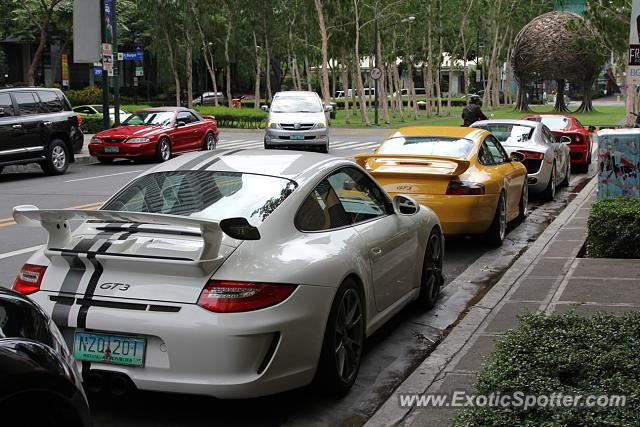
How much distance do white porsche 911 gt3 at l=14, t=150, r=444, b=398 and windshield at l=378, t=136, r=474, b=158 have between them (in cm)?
532

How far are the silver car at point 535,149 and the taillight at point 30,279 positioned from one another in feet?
36.7

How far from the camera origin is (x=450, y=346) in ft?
21.6

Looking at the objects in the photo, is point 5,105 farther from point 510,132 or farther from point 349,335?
point 349,335

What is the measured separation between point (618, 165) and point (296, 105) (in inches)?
707

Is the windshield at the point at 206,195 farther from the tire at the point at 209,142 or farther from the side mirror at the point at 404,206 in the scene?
the tire at the point at 209,142

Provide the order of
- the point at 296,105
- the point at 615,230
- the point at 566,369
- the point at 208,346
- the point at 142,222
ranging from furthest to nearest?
1. the point at 296,105
2. the point at 615,230
3. the point at 142,222
4. the point at 208,346
5. the point at 566,369

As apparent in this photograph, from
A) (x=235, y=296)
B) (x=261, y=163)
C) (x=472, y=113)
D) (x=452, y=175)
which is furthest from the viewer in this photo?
(x=472, y=113)

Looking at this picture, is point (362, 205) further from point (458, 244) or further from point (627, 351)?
point (458, 244)

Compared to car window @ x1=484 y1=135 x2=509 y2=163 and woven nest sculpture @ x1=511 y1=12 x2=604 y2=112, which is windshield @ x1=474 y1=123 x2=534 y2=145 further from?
woven nest sculpture @ x1=511 y1=12 x2=604 y2=112

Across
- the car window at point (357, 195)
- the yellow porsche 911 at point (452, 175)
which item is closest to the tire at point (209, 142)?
the yellow porsche 911 at point (452, 175)

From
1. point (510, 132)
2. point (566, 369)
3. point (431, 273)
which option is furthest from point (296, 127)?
point (566, 369)

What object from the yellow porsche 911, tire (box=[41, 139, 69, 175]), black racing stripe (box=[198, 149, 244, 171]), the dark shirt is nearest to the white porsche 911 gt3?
black racing stripe (box=[198, 149, 244, 171])

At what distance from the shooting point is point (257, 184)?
589 cm

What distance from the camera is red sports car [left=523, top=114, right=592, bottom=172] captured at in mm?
20550
